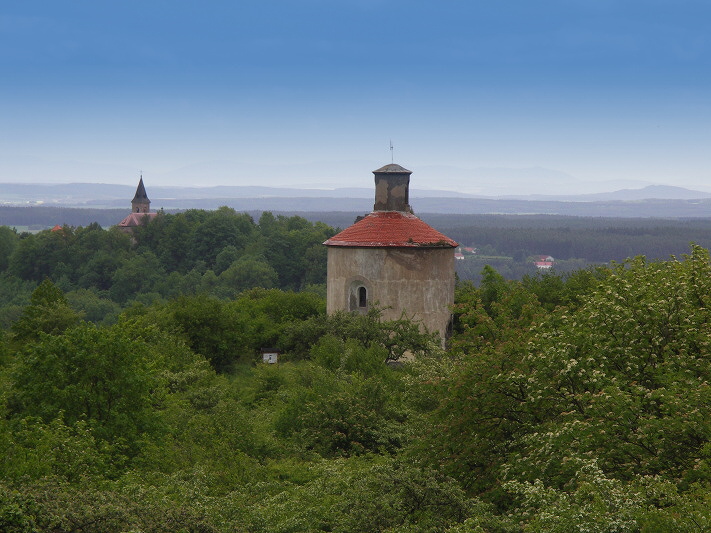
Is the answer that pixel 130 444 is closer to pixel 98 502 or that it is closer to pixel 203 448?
pixel 203 448

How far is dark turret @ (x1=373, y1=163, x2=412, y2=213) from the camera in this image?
4012cm

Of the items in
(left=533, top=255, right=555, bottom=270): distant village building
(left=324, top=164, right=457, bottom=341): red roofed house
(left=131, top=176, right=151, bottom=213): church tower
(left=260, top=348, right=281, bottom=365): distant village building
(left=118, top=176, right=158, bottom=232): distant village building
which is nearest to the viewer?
(left=324, top=164, right=457, bottom=341): red roofed house

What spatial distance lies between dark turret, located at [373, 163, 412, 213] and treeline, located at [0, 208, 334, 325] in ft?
230

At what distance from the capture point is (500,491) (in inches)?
637

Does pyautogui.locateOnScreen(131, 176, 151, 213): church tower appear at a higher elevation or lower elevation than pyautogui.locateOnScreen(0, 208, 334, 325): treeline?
higher

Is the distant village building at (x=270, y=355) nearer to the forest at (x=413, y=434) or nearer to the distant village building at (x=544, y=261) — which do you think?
the forest at (x=413, y=434)

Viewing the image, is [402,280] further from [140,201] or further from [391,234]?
[140,201]

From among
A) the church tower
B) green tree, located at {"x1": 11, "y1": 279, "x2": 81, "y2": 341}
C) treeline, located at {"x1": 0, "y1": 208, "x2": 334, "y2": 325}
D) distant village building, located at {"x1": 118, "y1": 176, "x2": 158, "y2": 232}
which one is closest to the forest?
green tree, located at {"x1": 11, "y1": 279, "x2": 81, "y2": 341}

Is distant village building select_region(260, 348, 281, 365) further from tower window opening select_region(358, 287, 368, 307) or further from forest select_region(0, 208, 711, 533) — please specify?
forest select_region(0, 208, 711, 533)

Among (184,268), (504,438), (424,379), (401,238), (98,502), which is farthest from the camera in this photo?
Result: (184,268)

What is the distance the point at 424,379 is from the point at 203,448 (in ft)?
17.9

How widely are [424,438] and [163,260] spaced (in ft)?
355

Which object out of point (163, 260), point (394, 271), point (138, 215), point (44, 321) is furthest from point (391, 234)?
point (138, 215)

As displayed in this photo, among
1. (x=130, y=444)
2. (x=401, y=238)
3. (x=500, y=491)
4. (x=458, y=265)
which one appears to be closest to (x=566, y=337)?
(x=500, y=491)
